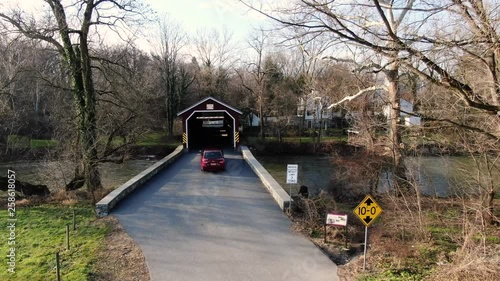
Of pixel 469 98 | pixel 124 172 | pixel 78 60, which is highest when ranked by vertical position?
pixel 78 60

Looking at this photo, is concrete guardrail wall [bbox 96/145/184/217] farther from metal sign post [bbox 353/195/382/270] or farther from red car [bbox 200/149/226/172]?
metal sign post [bbox 353/195/382/270]

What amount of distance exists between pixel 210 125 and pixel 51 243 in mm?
31536

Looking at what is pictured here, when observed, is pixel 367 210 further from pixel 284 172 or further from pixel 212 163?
pixel 284 172

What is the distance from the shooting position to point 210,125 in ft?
134

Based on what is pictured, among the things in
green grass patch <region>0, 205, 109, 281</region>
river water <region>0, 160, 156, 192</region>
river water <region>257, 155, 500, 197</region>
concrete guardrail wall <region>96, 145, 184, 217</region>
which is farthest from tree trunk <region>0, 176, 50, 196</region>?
river water <region>257, 155, 500, 197</region>

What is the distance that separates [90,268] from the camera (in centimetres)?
810

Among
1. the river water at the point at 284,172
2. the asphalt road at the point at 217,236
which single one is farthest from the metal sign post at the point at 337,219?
the river water at the point at 284,172

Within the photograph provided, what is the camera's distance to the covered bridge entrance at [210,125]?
3325 cm

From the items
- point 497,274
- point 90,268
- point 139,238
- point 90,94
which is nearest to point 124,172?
point 90,94

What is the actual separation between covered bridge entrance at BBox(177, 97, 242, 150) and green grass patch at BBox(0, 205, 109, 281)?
2020 cm

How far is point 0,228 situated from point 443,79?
12385 mm

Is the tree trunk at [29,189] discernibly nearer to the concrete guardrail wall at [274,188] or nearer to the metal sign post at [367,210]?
the concrete guardrail wall at [274,188]

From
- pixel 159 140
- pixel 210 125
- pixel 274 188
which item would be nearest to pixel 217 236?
pixel 274 188

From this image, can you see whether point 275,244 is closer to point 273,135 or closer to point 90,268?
point 90,268
